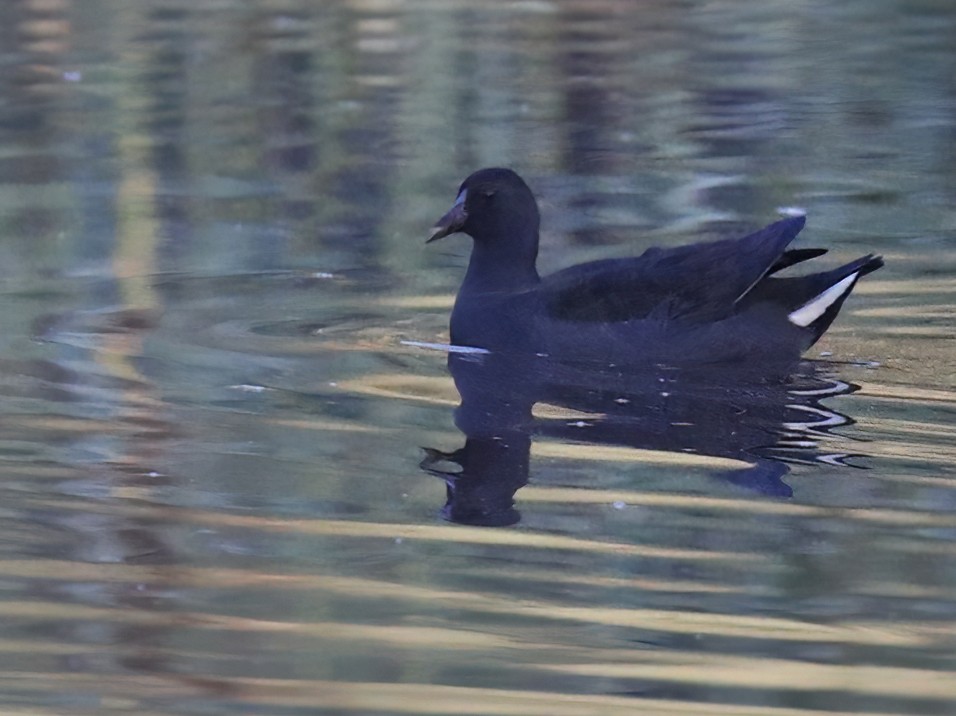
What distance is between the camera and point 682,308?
694cm

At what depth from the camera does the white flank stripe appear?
697cm

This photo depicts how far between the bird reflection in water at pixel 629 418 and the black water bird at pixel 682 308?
7 cm

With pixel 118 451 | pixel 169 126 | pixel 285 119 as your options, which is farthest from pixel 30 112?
pixel 118 451

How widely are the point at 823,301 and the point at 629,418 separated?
1102mm

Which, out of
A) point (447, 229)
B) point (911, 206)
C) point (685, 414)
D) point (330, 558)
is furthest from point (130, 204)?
point (330, 558)

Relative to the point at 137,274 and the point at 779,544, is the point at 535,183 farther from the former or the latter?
the point at 779,544

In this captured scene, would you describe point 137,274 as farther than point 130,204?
No

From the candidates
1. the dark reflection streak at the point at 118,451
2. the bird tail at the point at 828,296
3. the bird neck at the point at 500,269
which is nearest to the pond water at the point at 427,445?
the dark reflection streak at the point at 118,451

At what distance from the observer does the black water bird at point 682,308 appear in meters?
6.92

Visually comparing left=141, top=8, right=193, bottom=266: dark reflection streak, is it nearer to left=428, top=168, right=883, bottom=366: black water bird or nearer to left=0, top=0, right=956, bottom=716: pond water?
left=0, top=0, right=956, bottom=716: pond water

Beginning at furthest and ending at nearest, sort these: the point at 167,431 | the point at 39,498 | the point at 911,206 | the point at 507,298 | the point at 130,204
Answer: the point at 130,204, the point at 911,206, the point at 507,298, the point at 167,431, the point at 39,498

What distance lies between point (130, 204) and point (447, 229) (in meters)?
3.22

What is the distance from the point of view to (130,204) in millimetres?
10359

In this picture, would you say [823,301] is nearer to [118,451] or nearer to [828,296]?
[828,296]
